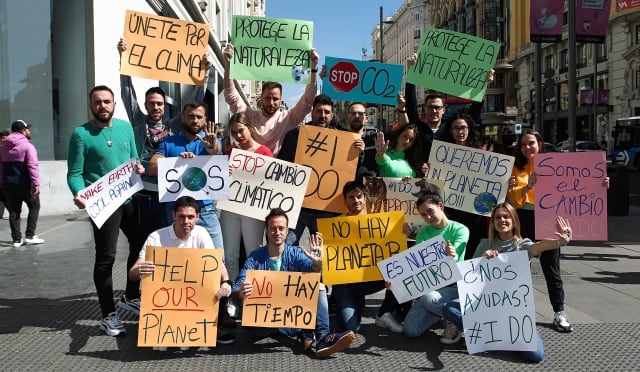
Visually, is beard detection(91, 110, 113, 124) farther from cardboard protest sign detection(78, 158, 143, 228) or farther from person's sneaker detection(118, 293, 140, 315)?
person's sneaker detection(118, 293, 140, 315)

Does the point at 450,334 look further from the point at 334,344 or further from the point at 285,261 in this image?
the point at 285,261

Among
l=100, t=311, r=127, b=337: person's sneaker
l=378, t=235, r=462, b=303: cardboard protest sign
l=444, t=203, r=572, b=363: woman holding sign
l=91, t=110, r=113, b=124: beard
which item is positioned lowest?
l=100, t=311, r=127, b=337: person's sneaker

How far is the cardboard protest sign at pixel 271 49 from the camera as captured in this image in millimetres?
5730

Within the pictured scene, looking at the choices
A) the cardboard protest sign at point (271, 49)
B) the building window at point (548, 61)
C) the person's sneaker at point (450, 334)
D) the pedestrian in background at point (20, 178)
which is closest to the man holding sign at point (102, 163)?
the cardboard protest sign at point (271, 49)

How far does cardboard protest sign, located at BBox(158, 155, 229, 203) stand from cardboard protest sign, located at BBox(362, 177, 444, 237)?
1.28 meters

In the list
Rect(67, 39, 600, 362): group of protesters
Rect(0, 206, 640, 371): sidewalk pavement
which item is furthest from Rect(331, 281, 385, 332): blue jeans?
Rect(0, 206, 640, 371): sidewalk pavement

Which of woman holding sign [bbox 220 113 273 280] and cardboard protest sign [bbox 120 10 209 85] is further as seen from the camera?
cardboard protest sign [bbox 120 10 209 85]

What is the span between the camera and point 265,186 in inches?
197

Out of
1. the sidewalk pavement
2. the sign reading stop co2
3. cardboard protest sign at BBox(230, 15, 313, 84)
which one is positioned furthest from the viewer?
the sign reading stop co2

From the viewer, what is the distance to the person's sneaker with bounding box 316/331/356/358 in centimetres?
417

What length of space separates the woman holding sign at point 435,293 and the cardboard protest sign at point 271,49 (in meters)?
1.77

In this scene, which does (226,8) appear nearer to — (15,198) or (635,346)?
(15,198)

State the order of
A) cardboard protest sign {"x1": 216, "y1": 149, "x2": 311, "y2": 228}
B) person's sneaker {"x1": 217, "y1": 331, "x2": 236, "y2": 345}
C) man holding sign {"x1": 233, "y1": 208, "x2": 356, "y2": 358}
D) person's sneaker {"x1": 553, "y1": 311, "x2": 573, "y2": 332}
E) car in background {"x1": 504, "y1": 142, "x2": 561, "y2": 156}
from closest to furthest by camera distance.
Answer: man holding sign {"x1": 233, "y1": 208, "x2": 356, "y2": 358} → person's sneaker {"x1": 217, "y1": 331, "x2": 236, "y2": 345} → person's sneaker {"x1": 553, "y1": 311, "x2": 573, "y2": 332} → cardboard protest sign {"x1": 216, "y1": 149, "x2": 311, "y2": 228} → car in background {"x1": 504, "y1": 142, "x2": 561, "y2": 156}

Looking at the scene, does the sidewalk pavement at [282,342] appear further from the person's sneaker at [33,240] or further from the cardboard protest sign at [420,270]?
the person's sneaker at [33,240]
